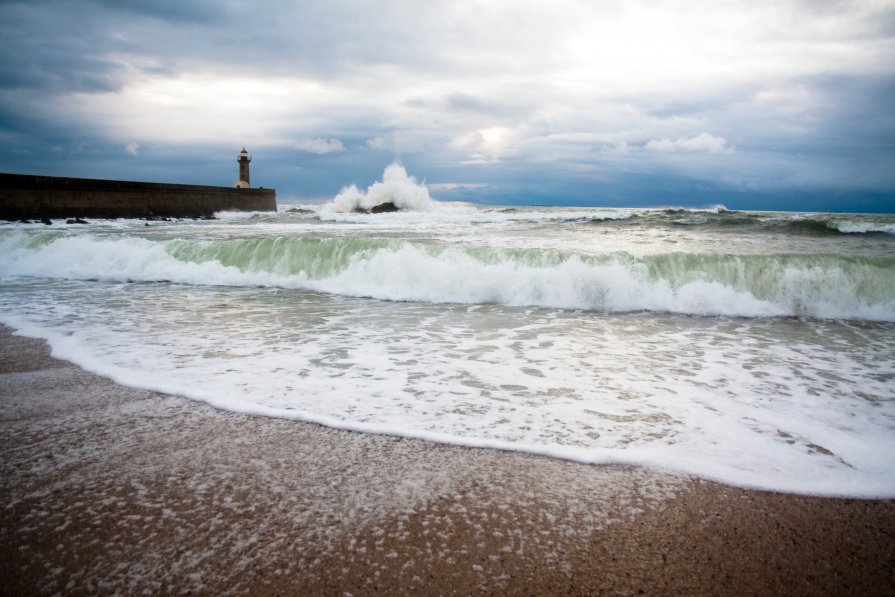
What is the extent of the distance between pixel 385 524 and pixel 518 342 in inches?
112

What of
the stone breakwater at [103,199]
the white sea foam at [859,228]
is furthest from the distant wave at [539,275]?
the stone breakwater at [103,199]

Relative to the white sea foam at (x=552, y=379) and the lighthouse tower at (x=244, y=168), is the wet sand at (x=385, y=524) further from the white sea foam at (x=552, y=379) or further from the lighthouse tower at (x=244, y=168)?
the lighthouse tower at (x=244, y=168)

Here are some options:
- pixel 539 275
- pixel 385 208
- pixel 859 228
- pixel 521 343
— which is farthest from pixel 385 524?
pixel 385 208

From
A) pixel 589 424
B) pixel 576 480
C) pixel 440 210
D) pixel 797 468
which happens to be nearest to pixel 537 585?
pixel 576 480

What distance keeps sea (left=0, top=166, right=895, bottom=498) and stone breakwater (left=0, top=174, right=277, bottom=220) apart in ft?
46.9

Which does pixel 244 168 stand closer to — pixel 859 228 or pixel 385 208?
pixel 385 208

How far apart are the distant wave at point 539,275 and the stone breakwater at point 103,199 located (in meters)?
15.4

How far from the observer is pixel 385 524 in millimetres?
1590

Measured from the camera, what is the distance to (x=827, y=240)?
40.9 feet

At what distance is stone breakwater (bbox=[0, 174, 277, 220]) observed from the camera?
2059cm

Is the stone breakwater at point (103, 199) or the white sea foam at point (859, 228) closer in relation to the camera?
the white sea foam at point (859, 228)

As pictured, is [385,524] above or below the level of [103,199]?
below

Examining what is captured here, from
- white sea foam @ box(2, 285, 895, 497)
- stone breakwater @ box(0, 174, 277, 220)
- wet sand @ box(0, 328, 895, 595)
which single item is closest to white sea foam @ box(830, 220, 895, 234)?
white sea foam @ box(2, 285, 895, 497)

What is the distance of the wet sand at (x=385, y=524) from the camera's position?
1342mm
